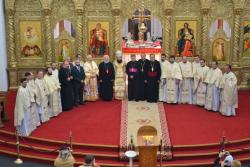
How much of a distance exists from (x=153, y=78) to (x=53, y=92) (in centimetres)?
342

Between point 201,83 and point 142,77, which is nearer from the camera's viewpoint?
point 201,83

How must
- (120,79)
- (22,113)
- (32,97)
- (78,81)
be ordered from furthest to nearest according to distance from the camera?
1. (120,79)
2. (78,81)
3. (32,97)
4. (22,113)

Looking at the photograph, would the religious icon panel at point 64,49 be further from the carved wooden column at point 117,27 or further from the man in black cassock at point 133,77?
the man in black cassock at point 133,77

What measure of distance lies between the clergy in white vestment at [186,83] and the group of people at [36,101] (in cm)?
411

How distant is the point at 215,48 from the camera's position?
17688mm

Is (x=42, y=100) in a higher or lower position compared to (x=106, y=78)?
lower

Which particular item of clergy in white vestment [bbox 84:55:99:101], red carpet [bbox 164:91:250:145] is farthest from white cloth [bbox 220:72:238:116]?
clergy in white vestment [bbox 84:55:99:101]

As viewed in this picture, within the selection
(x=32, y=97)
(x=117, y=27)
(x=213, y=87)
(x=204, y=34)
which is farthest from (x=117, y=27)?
(x=32, y=97)

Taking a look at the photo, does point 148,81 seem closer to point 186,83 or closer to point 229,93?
point 186,83

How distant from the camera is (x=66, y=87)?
14.8 metres

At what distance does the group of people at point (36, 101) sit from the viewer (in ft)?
40.3

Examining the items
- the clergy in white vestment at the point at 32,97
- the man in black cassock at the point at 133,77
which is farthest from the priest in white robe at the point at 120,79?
the clergy in white vestment at the point at 32,97

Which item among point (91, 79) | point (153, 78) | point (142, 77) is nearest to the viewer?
point (153, 78)

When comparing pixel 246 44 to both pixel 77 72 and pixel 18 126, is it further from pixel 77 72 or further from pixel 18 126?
pixel 18 126
